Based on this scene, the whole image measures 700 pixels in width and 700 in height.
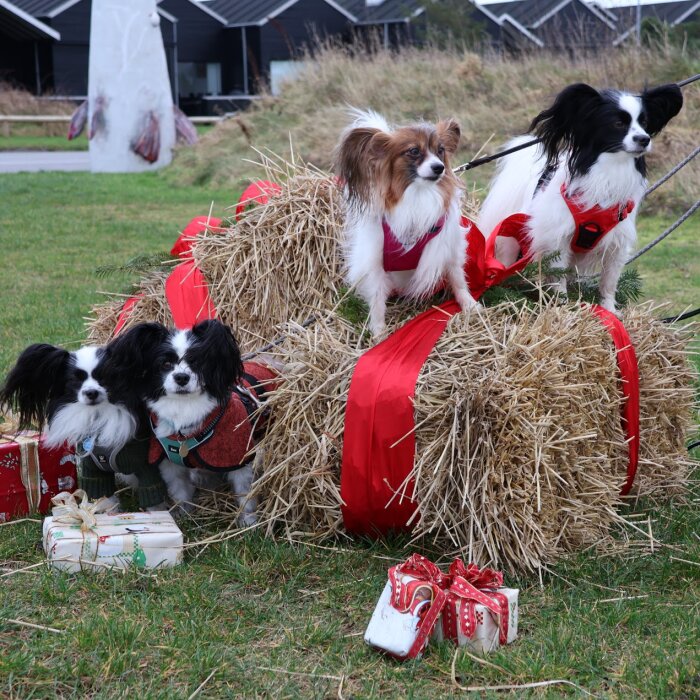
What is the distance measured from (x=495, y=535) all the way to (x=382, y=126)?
5.22ft

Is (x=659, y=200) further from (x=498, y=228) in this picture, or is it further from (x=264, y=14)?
(x=264, y=14)

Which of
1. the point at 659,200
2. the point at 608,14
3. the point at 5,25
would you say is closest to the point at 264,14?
the point at 5,25

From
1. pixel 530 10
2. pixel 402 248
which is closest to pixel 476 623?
pixel 402 248

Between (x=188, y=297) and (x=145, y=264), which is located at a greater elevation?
(x=145, y=264)

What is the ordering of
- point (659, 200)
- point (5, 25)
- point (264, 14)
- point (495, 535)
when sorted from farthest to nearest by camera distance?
point (264, 14), point (5, 25), point (659, 200), point (495, 535)

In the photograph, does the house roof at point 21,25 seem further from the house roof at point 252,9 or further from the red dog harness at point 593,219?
the red dog harness at point 593,219

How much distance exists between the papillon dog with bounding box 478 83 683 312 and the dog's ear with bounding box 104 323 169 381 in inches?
64.6

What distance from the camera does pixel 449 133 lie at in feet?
12.1

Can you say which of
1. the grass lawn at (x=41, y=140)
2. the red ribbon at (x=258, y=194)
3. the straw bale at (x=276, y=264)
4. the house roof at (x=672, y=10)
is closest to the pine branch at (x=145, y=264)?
the straw bale at (x=276, y=264)

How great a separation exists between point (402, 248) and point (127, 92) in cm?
1782

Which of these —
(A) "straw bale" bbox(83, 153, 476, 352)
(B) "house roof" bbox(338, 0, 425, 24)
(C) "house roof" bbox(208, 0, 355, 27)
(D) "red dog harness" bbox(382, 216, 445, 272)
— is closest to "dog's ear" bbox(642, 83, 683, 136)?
(D) "red dog harness" bbox(382, 216, 445, 272)

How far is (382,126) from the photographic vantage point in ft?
11.9

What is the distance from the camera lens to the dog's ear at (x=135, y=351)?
135 inches

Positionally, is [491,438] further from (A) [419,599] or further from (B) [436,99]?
(B) [436,99]
